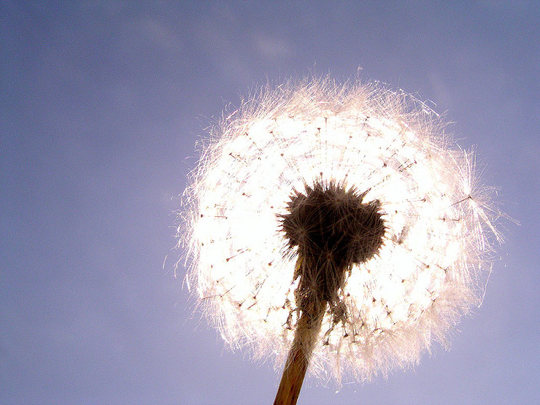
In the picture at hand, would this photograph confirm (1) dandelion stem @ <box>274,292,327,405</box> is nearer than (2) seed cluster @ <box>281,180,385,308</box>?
Yes

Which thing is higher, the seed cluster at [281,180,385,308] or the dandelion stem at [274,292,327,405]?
the seed cluster at [281,180,385,308]

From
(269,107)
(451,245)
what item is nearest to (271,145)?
(269,107)

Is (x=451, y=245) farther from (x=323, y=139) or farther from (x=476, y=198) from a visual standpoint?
(x=323, y=139)

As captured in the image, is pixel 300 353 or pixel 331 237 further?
pixel 331 237

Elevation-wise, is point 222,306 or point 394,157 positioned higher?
point 394,157

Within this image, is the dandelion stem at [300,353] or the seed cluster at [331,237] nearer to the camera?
the dandelion stem at [300,353]

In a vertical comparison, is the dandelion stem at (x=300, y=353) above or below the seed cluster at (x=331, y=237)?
below

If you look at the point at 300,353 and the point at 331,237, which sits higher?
the point at 331,237

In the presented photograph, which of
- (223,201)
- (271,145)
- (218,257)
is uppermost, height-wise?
(271,145)
